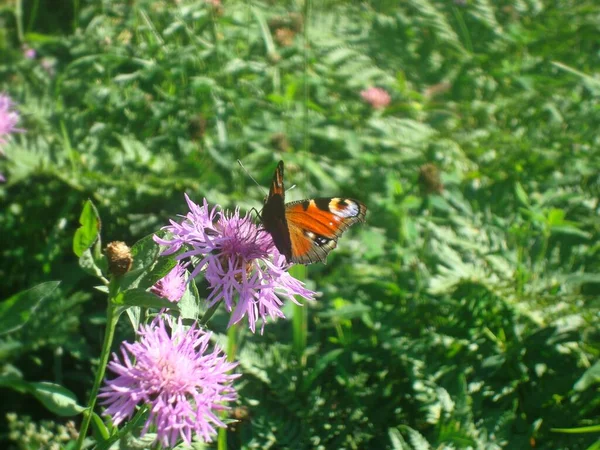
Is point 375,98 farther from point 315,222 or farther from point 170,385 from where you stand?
point 170,385

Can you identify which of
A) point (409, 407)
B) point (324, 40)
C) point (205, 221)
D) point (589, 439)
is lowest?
point (409, 407)

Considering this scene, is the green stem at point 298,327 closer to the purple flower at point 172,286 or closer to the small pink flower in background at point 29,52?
the purple flower at point 172,286

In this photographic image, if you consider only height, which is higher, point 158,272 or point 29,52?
point 158,272

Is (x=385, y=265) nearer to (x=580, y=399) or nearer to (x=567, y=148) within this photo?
(x=580, y=399)

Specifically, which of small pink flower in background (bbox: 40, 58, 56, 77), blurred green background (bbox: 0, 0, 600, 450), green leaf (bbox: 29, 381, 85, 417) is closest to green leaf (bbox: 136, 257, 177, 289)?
green leaf (bbox: 29, 381, 85, 417)

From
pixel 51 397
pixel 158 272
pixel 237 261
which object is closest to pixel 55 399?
pixel 51 397

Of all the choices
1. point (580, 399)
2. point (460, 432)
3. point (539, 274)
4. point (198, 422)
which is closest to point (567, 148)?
point (539, 274)
